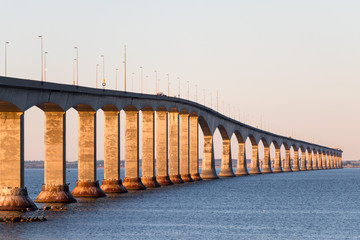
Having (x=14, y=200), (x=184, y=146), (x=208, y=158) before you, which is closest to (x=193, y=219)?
(x=14, y=200)

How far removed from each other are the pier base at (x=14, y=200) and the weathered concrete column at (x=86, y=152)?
19383mm

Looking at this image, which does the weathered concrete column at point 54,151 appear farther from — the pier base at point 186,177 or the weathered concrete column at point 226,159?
the weathered concrete column at point 226,159

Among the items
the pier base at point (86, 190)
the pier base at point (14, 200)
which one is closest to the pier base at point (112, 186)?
the pier base at point (86, 190)

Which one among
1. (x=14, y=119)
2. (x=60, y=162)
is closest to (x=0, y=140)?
(x=14, y=119)

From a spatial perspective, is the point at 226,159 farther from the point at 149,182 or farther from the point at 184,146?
the point at 149,182

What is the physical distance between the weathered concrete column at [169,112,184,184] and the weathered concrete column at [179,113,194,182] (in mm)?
6273

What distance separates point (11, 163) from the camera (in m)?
68.1

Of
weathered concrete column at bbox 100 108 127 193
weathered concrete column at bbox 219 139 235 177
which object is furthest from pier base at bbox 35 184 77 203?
weathered concrete column at bbox 219 139 235 177

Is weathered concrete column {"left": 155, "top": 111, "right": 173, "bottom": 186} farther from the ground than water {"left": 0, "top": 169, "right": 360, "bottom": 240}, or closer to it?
farther from the ground

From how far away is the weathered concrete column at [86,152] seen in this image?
87500mm

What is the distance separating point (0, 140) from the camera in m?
68.2

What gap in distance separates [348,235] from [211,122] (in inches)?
3939

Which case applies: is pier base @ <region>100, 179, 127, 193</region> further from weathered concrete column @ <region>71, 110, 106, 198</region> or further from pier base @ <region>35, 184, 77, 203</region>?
pier base @ <region>35, 184, 77, 203</region>

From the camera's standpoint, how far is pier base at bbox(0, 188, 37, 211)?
67438 mm
